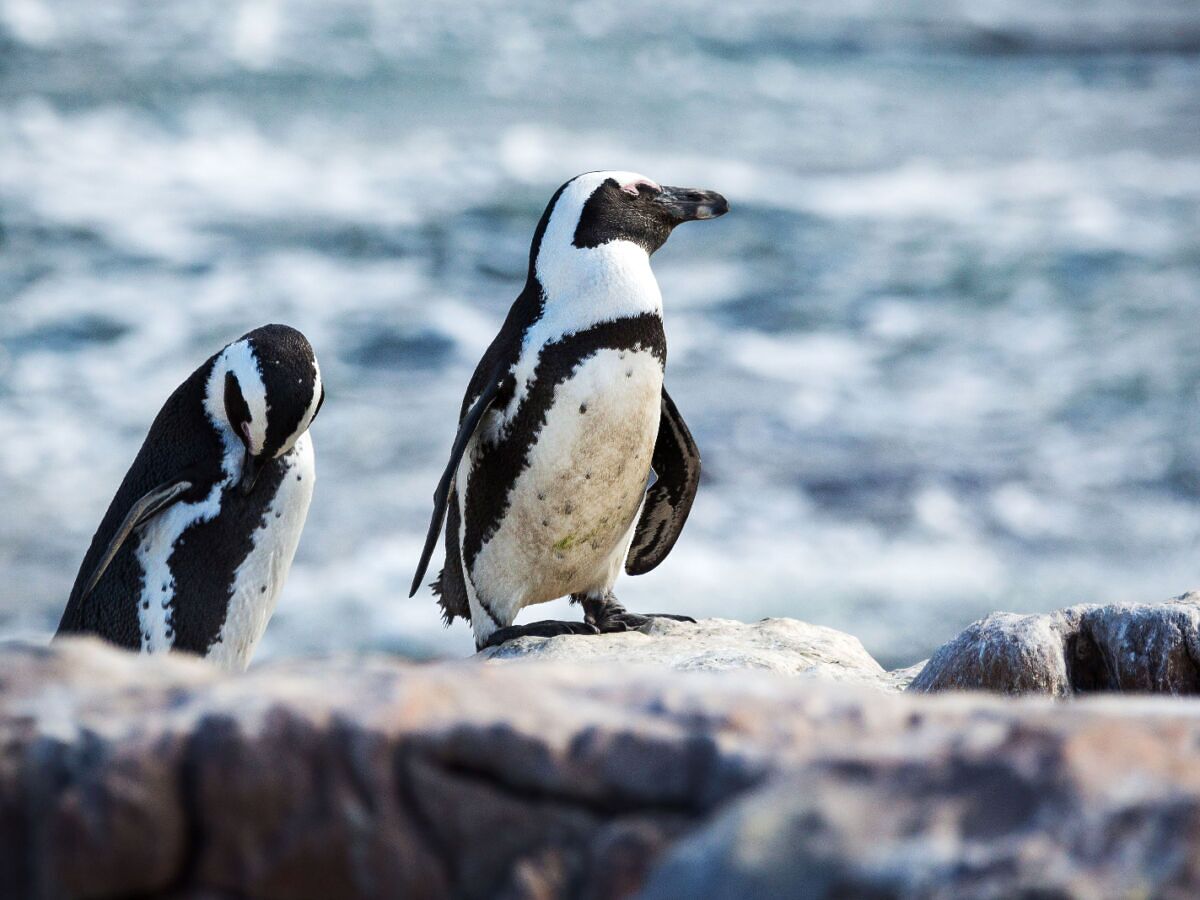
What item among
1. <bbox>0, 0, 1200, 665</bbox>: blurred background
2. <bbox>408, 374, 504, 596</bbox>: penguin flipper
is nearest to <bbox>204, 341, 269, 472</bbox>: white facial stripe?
<bbox>408, 374, 504, 596</bbox>: penguin flipper

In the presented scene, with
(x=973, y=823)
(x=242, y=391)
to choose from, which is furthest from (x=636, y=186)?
(x=973, y=823)

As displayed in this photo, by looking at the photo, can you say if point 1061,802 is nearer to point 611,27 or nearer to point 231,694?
point 231,694

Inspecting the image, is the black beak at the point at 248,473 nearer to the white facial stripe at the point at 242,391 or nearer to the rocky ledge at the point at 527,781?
the white facial stripe at the point at 242,391

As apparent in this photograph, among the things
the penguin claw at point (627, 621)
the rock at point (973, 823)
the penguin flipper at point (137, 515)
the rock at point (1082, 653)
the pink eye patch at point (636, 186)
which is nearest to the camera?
the rock at point (973, 823)

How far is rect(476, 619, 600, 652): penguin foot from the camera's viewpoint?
4.57 meters

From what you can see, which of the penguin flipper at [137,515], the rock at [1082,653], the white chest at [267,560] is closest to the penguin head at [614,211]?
the white chest at [267,560]

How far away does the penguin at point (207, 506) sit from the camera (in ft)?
14.2

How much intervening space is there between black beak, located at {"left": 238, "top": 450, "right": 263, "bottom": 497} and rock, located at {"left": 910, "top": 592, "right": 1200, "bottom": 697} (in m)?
1.78

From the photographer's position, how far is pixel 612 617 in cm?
490

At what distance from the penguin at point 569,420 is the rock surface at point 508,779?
2.89 metres

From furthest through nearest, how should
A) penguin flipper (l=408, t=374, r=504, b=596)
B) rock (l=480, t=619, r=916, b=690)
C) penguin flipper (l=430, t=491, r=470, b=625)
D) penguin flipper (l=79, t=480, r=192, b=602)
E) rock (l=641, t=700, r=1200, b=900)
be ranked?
1. penguin flipper (l=430, t=491, r=470, b=625)
2. penguin flipper (l=408, t=374, r=504, b=596)
3. penguin flipper (l=79, t=480, r=192, b=602)
4. rock (l=480, t=619, r=916, b=690)
5. rock (l=641, t=700, r=1200, b=900)

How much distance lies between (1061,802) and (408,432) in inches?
341

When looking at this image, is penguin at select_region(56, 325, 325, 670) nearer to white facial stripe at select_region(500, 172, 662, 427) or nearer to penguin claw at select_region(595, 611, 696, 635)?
white facial stripe at select_region(500, 172, 662, 427)

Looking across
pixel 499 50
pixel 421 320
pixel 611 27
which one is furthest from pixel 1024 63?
pixel 421 320
